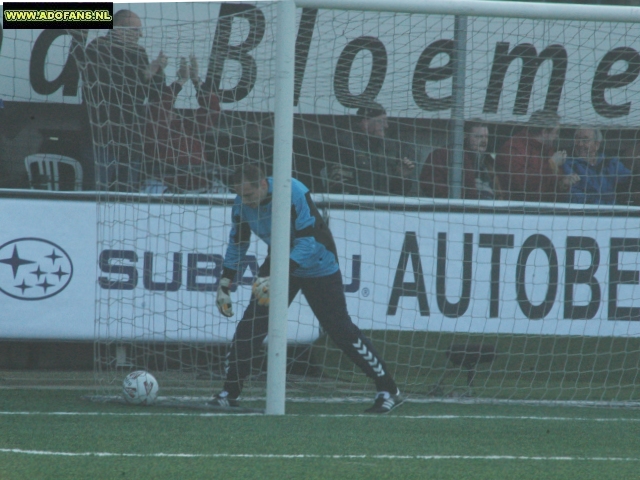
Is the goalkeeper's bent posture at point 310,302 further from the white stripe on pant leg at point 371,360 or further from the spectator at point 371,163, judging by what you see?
the spectator at point 371,163

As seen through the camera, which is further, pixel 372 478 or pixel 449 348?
pixel 449 348

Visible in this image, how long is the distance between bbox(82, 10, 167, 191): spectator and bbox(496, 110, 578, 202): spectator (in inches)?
115

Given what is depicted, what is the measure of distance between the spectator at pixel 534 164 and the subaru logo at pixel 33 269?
365 cm

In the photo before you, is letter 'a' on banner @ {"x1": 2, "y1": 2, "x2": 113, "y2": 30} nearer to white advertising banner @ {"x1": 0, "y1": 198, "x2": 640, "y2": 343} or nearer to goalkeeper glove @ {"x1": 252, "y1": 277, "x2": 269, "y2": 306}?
white advertising banner @ {"x1": 0, "y1": 198, "x2": 640, "y2": 343}

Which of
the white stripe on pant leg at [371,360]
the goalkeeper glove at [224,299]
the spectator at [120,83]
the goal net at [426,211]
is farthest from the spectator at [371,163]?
the white stripe on pant leg at [371,360]

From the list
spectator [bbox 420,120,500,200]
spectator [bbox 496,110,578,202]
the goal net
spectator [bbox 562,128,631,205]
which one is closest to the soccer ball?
the goal net

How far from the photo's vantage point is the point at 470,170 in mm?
7645

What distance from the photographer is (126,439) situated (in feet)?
15.8

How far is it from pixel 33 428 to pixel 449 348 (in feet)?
11.0

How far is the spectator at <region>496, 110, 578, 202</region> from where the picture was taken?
7680 millimetres

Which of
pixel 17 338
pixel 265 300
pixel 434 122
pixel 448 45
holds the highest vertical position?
pixel 448 45

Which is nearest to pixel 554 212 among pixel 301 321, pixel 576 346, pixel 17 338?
pixel 576 346

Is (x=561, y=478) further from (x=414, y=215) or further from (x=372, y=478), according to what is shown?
(x=414, y=215)

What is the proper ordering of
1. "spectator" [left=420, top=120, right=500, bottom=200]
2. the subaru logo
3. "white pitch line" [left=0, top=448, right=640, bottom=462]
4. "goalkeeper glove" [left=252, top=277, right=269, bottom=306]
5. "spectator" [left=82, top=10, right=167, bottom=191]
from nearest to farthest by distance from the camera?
"white pitch line" [left=0, top=448, right=640, bottom=462] < "goalkeeper glove" [left=252, top=277, right=269, bottom=306] < "spectator" [left=82, top=10, right=167, bottom=191] < the subaru logo < "spectator" [left=420, top=120, right=500, bottom=200]
